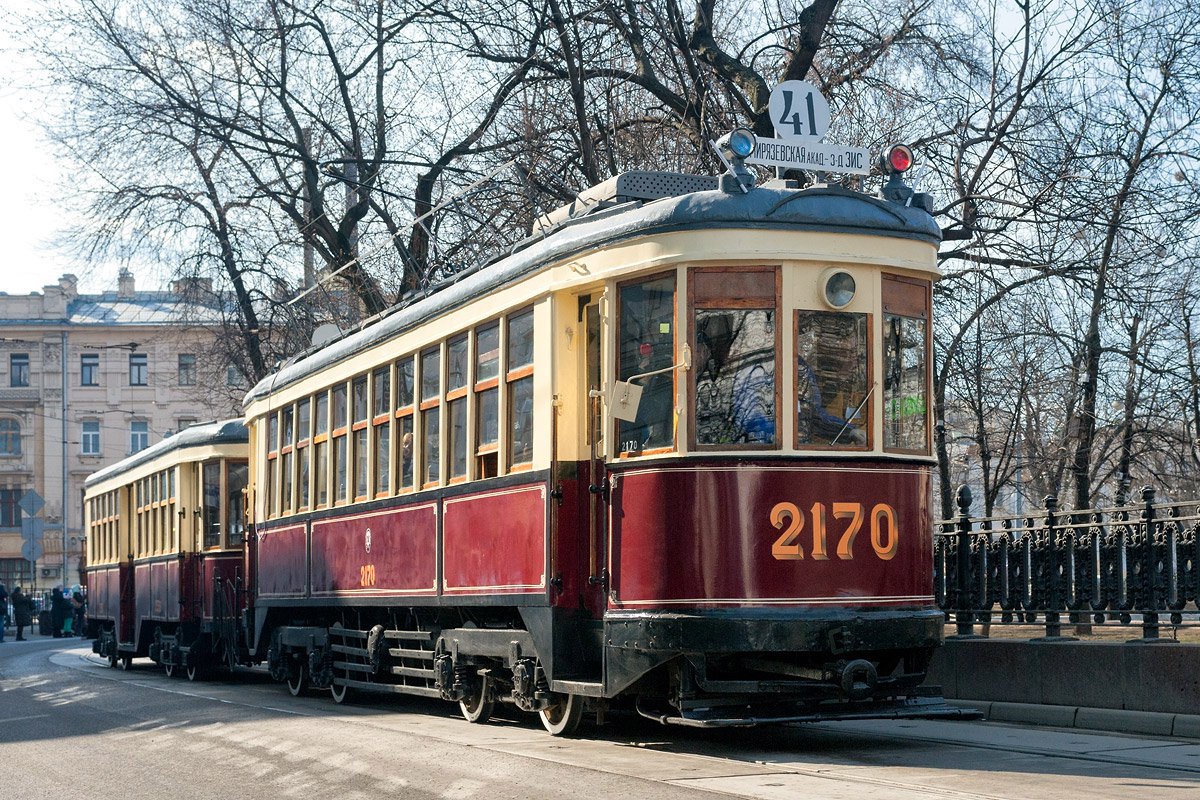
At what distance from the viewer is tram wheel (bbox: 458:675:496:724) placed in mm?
12383

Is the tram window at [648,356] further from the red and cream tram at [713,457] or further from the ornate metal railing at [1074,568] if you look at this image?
the ornate metal railing at [1074,568]

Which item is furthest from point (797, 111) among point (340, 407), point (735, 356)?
point (340, 407)

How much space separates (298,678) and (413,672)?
3.93 metres

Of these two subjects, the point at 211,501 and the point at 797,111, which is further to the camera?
the point at 211,501

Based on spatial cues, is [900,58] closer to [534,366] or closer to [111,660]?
[534,366]

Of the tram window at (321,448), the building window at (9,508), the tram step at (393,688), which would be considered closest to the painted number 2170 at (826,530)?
the tram step at (393,688)

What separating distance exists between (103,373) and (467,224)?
64692 mm

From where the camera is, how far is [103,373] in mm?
82125

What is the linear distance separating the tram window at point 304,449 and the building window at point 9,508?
225ft

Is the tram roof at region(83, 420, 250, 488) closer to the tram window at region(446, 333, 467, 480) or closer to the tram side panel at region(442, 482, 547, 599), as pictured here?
the tram window at region(446, 333, 467, 480)

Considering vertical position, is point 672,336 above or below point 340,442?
above

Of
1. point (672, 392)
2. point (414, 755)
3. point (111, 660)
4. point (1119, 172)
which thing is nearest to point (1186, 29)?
point (1119, 172)

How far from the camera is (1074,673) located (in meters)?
12.2

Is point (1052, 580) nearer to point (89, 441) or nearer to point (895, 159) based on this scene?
point (895, 159)
